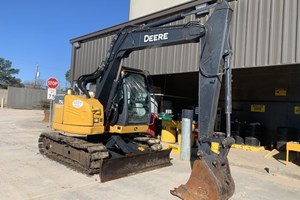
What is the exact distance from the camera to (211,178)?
16.4ft

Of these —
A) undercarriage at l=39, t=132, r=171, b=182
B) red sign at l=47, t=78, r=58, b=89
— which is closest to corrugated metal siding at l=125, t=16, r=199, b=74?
undercarriage at l=39, t=132, r=171, b=182

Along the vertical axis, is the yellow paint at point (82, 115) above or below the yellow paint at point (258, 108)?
below

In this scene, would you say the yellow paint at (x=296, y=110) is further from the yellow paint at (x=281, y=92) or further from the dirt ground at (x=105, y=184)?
the dirt ground at (x=105, y=184)

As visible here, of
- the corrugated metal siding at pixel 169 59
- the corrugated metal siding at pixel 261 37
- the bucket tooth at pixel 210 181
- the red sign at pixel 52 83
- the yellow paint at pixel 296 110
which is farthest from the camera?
the red sign at pixel 52 83

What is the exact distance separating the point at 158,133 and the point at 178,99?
3.46 meters

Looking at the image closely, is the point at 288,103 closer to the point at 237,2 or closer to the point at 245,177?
the point at 237,2

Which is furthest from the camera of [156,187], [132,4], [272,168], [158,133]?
[132,4]

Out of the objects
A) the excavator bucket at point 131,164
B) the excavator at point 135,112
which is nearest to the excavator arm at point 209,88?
the excavator at point 135,112

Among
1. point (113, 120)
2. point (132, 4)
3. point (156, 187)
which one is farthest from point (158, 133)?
point (132, 4)

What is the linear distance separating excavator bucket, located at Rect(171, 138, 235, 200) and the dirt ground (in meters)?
0.86

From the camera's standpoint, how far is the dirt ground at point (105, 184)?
5820 mm

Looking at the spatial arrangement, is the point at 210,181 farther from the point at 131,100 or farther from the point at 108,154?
the point at 131,100

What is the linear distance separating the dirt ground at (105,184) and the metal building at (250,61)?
10.4ft

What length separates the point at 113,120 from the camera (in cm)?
793
